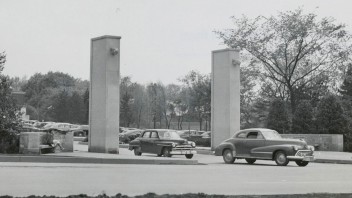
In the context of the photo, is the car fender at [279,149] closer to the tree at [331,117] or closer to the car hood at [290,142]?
the car hood at [290,142]

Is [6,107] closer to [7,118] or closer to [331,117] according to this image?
[7,118]

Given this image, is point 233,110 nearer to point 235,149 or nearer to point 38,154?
point 235,149

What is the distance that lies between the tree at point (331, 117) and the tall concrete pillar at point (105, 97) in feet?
59.4

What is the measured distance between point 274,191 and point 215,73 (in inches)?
892

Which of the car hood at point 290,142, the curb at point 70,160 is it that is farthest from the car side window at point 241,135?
the curb at point 70,160

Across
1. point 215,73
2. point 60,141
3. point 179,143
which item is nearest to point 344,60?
point 215,73

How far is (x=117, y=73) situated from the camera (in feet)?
92.9

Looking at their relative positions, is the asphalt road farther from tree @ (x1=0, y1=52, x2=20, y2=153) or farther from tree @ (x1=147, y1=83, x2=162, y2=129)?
tree @ (x1=147, y1=83, x2=162, y2=129)

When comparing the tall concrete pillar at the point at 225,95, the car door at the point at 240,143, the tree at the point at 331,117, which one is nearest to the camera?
the car door at the point at 240,143

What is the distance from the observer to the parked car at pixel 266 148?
23031 millimetres

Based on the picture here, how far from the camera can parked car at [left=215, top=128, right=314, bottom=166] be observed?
75.6 ft

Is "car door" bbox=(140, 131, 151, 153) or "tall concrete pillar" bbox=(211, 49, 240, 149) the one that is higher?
"tall concrete pillar" bbox=(211, 49, 240, 149)

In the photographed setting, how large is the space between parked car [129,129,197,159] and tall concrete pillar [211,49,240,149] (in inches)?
240

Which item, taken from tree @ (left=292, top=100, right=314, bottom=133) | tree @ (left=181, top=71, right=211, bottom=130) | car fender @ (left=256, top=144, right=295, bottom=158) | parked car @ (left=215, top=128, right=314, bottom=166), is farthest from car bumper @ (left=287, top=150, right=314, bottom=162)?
tree @ (left=181, top=71, right=211, bottom=130)
